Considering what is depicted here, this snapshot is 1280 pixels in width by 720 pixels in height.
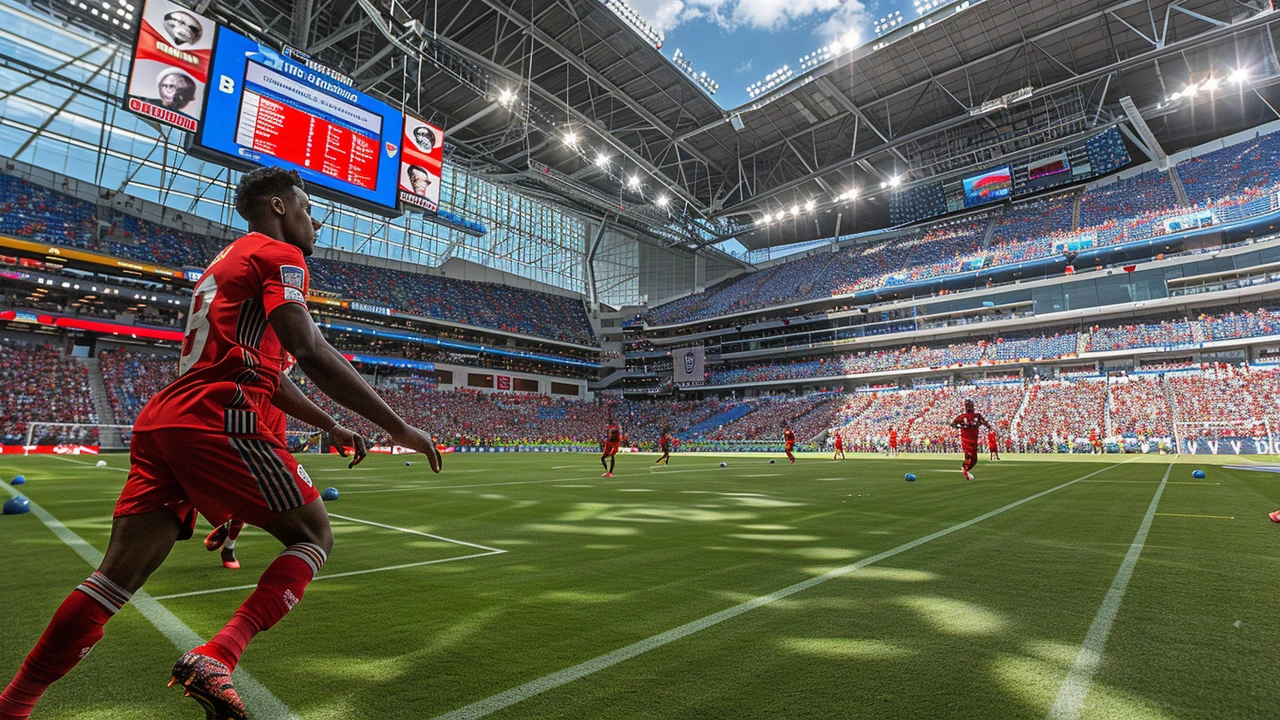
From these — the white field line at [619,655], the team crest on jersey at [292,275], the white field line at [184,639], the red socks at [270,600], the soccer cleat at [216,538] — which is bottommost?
the white field line at [184,639]

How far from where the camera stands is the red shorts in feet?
6.84

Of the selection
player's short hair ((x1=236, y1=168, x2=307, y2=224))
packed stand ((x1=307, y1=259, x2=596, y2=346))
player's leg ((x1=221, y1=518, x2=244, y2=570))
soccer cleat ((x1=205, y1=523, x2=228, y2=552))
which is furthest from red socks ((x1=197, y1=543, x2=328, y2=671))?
packed stand ((x1=307, y1=259, x2=596, y2=346))

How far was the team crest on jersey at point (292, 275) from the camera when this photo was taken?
2.27 metres

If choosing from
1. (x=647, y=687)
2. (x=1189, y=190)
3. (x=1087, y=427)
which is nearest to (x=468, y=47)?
(x=647, y=687)

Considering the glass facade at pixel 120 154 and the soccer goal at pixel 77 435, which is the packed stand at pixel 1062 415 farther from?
the soccer goal at pixel 77 435

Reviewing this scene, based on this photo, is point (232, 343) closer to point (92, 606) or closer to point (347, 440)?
point (347, 440)

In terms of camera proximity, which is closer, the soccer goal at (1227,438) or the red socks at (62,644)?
the red socks at (62,644)

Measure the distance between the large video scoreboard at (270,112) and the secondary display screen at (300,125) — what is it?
0.11ft

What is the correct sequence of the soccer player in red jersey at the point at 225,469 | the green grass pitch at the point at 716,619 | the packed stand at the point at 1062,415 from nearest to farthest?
the soccer player in red jersey at the point at 225,469, the green grass pitch at the point at 716,619, the packed stand at the point at 1062,415

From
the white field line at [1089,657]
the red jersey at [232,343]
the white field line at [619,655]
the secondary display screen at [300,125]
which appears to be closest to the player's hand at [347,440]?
the red jersey at [232,343]

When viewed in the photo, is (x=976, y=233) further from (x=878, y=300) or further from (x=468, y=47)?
(x=468, y=47)

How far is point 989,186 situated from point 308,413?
59027mm

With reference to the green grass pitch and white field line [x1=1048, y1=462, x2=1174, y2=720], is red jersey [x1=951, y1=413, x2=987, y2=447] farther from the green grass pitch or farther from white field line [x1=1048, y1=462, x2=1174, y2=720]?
white field line [x1=1048, y1=462, x2=1174, y2=720]

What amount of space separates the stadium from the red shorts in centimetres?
1
